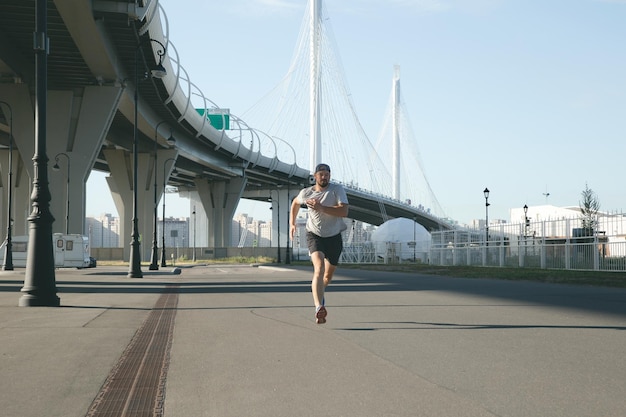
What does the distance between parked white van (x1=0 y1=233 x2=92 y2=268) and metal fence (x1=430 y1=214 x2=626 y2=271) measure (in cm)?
2078

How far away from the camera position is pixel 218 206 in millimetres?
96062

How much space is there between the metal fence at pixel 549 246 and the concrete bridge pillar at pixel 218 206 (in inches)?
2064

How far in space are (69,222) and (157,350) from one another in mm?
39551

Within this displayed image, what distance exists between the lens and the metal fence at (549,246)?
95.7 ft

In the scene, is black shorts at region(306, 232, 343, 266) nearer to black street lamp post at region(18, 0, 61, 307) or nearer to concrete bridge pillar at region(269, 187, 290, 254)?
black street lamp post at region(18, 0, 61, 307)

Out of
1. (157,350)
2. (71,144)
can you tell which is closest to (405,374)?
(157,350)

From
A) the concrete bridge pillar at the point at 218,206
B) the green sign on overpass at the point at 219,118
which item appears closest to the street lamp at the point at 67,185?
the green sign on overpass at the point at 219,118

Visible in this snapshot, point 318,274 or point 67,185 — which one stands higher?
point 67,185

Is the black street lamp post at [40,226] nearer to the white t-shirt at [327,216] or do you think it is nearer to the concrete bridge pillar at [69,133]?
the white t-shirt at [327,216]

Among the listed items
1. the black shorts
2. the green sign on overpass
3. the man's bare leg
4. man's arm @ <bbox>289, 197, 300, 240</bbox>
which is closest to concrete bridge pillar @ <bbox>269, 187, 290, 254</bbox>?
the green sign on overpass

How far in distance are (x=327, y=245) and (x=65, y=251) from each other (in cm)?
3700

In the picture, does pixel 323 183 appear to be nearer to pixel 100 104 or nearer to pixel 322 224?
pixel 322 224

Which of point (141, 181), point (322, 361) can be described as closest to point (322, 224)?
point (322, 361)

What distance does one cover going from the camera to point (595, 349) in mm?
7859
